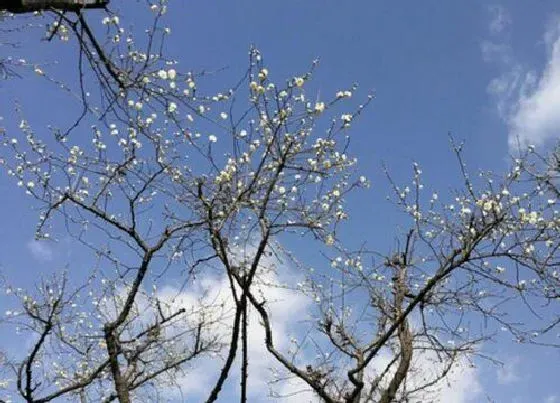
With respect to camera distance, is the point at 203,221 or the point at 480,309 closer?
the point at 203,221

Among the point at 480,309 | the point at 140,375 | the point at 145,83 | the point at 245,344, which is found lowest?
the point at 245,344

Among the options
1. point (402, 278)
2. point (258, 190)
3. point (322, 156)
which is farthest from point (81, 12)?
point (402, 278)

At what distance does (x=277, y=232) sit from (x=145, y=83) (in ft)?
4.89

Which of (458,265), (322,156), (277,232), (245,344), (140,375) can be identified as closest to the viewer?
(245,344)

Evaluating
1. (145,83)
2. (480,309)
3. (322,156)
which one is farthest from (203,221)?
(480,309)

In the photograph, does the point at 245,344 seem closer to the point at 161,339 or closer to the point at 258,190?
the point at 258,190

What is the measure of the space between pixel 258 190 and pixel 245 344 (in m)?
1.53

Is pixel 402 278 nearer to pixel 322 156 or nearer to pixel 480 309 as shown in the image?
pixel 480 309

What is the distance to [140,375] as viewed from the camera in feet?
30.5

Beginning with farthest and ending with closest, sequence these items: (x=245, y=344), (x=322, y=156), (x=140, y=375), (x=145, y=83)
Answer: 1. (x=140, y=375)
2. (x=322, y=156)
3. (x=145, y=83)
4. (x=245, y=344)

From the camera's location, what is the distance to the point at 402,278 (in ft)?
29.7

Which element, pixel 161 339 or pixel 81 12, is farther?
pixel 161 339

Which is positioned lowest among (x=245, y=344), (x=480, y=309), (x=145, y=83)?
(x=245, y=344)

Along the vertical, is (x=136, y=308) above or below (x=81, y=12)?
above
